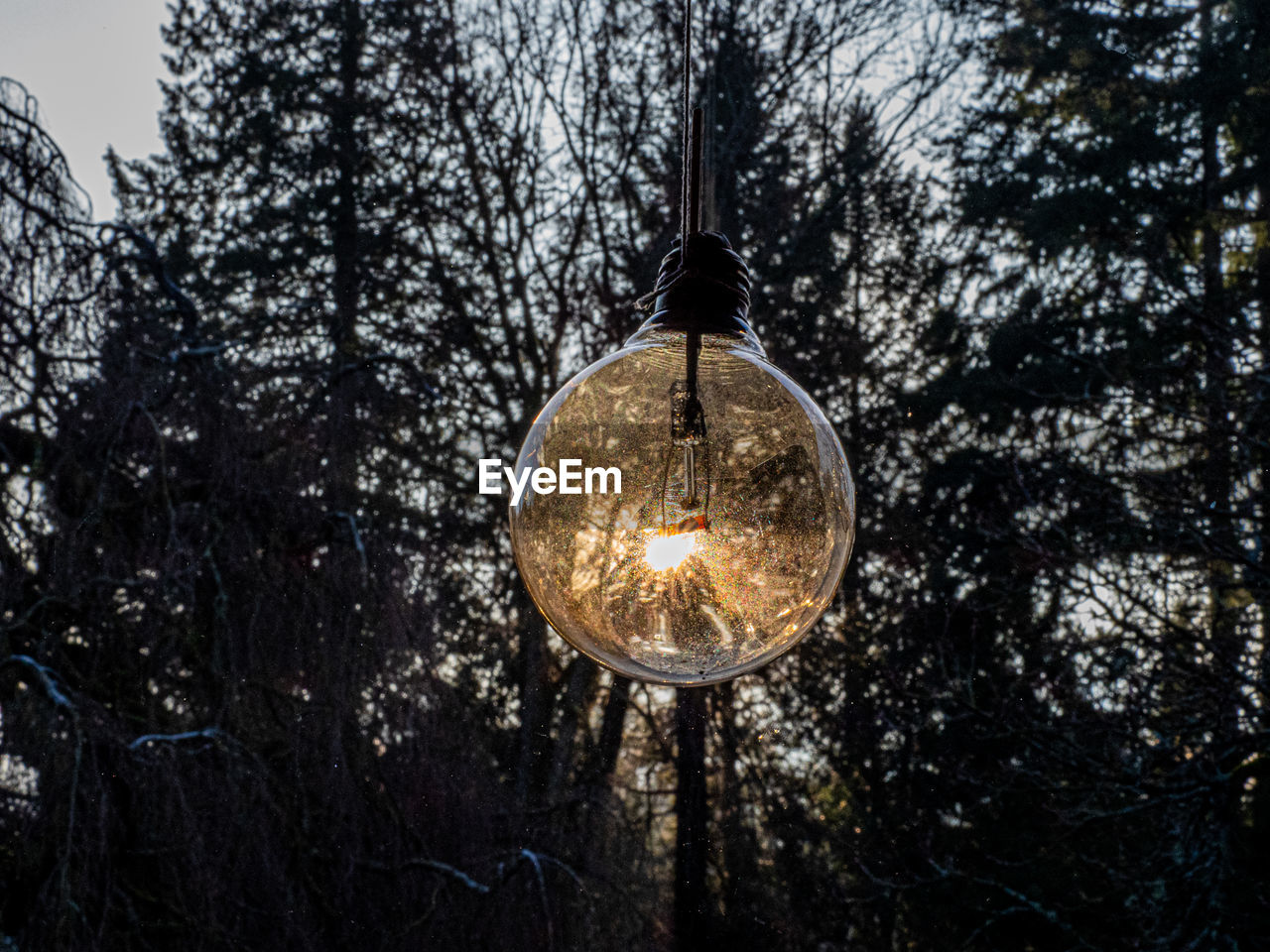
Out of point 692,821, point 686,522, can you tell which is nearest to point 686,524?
point 686,522

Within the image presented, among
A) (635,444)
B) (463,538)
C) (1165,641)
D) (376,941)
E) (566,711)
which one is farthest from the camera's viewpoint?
(566,711)

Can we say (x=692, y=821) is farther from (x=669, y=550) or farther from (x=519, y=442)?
(x=669, y=550)

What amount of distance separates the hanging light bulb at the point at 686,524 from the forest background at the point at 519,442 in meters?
1.84

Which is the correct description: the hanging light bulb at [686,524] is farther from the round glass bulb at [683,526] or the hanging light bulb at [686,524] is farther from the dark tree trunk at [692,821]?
the dark tree trunk at [692,821]

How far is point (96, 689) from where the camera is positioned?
7.98 ft

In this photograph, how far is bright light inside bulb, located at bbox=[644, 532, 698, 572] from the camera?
73 centimetres

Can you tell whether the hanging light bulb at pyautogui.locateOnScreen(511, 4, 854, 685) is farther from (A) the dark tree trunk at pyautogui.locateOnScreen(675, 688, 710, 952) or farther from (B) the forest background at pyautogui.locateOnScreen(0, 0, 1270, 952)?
(A) the dark tree trunk at pyautogui.locateOnScreen(675, 688, 710, 952)

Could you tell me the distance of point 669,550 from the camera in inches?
28.9

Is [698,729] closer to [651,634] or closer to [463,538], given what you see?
[463,538]

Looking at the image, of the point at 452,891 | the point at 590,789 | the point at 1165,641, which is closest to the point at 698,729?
the point at 590,789

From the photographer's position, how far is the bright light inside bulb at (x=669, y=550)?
0.73m

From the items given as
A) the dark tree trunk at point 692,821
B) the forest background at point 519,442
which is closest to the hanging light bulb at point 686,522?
the forest background at point 519,442

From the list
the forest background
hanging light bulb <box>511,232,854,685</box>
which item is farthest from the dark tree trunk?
hanging light bulb <box>511,232,854,685</box>

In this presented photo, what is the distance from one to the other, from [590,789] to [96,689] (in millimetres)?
1960
